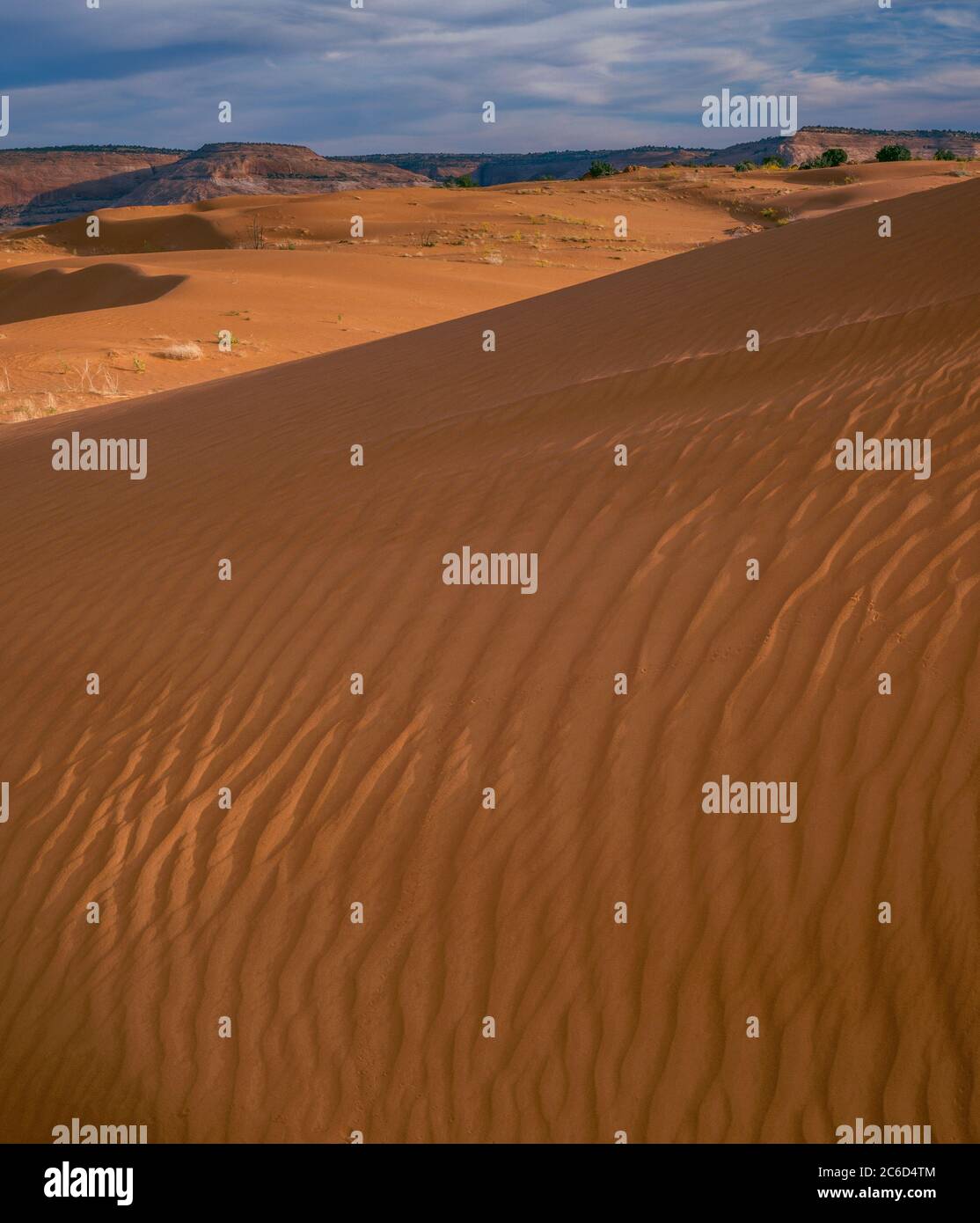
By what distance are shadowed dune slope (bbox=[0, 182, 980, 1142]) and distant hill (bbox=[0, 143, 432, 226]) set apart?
268 feet

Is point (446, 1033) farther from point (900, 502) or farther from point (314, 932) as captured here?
point (900, 502)

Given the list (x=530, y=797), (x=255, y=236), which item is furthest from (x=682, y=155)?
(x=530, y=797)

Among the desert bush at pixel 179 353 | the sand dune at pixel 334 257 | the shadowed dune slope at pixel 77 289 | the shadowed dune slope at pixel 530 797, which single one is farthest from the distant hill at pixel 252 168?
the shadowed dune slope at pixel 530 797

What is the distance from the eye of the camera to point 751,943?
3348mm

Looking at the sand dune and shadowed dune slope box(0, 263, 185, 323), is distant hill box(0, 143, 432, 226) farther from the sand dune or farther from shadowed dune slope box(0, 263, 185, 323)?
shadowed dune slope box(0, 263, 185, 323)

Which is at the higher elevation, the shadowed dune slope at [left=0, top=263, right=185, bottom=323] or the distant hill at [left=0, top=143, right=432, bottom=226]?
the distant hill at [left=0, top=143, right=432, bottom=226]

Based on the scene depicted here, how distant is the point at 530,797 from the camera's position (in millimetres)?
3887

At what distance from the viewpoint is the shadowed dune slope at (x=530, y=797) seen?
326cm

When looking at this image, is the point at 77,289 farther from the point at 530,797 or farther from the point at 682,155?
the point at 682,155

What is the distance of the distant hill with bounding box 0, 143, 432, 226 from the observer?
8412cm

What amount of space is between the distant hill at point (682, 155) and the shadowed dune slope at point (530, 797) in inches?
2783

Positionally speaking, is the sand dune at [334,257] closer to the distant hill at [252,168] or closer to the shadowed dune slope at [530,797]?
the shadowed dune slope at [530,797]

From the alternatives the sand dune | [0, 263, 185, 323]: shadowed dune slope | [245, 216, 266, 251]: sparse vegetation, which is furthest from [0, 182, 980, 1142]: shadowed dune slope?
[245, 216, 266, 251]: sparse vegetation
